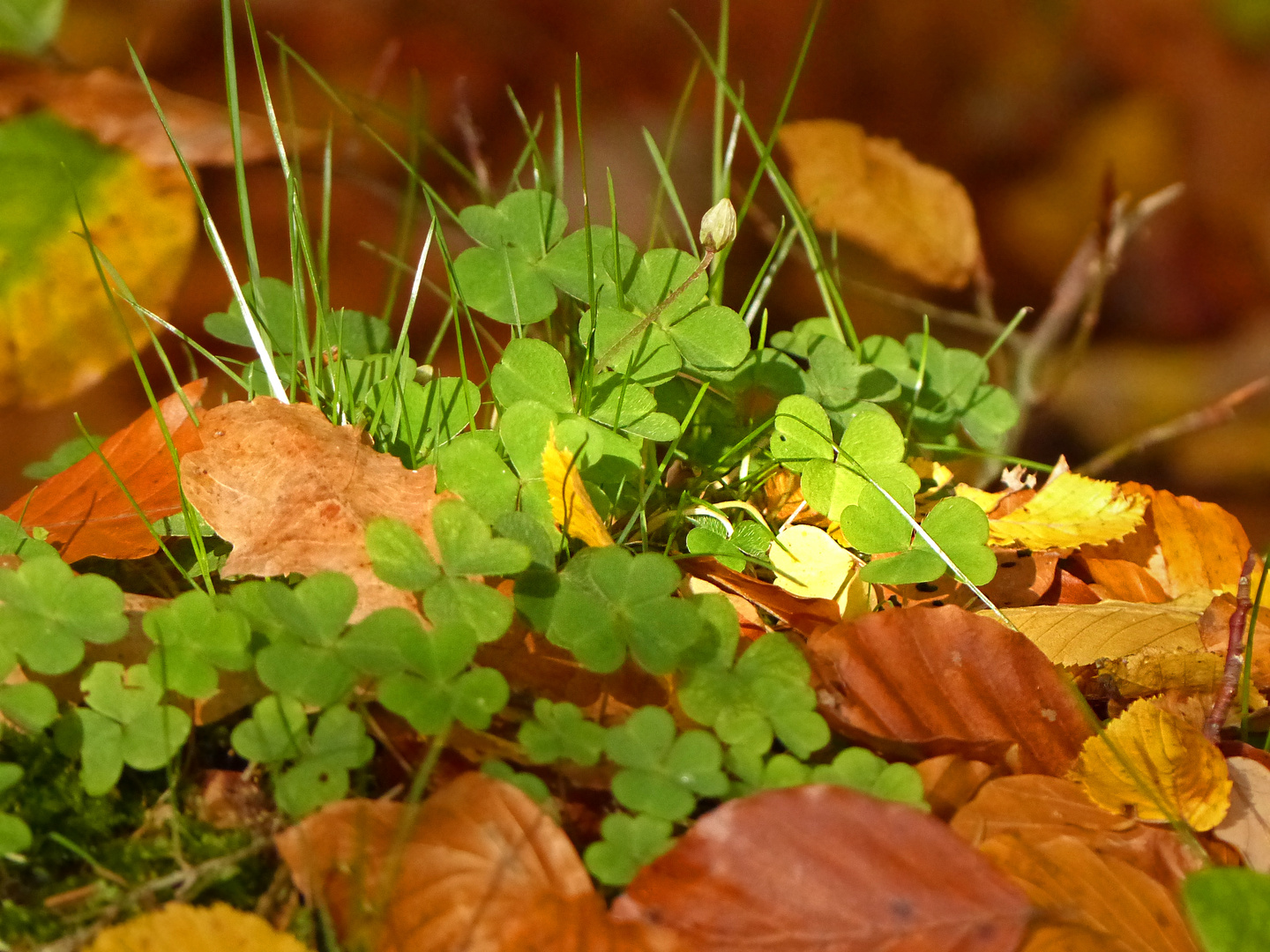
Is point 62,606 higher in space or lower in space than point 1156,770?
higher

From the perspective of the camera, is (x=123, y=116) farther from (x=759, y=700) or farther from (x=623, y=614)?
(x=759, y=700)

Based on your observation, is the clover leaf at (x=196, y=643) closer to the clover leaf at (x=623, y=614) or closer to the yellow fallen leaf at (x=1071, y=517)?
the clover leaf at (x=623, y=614)

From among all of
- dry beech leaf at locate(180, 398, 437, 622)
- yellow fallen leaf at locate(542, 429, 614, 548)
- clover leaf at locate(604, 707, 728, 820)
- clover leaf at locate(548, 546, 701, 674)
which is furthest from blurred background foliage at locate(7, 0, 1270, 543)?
clover leaf at locate(604, 707, 728, 820)

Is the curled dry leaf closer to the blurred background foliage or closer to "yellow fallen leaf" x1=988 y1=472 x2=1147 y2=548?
"yellow fallen leaf" x1=988 y1=472 x2=1147 y2=548

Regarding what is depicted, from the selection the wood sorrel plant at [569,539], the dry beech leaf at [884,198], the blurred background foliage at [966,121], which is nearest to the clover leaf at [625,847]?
the wood sorrel plant at [569,539]

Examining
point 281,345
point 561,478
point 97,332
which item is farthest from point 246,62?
point 561,478

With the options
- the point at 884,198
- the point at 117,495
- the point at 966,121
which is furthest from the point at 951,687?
the point at 966,121
